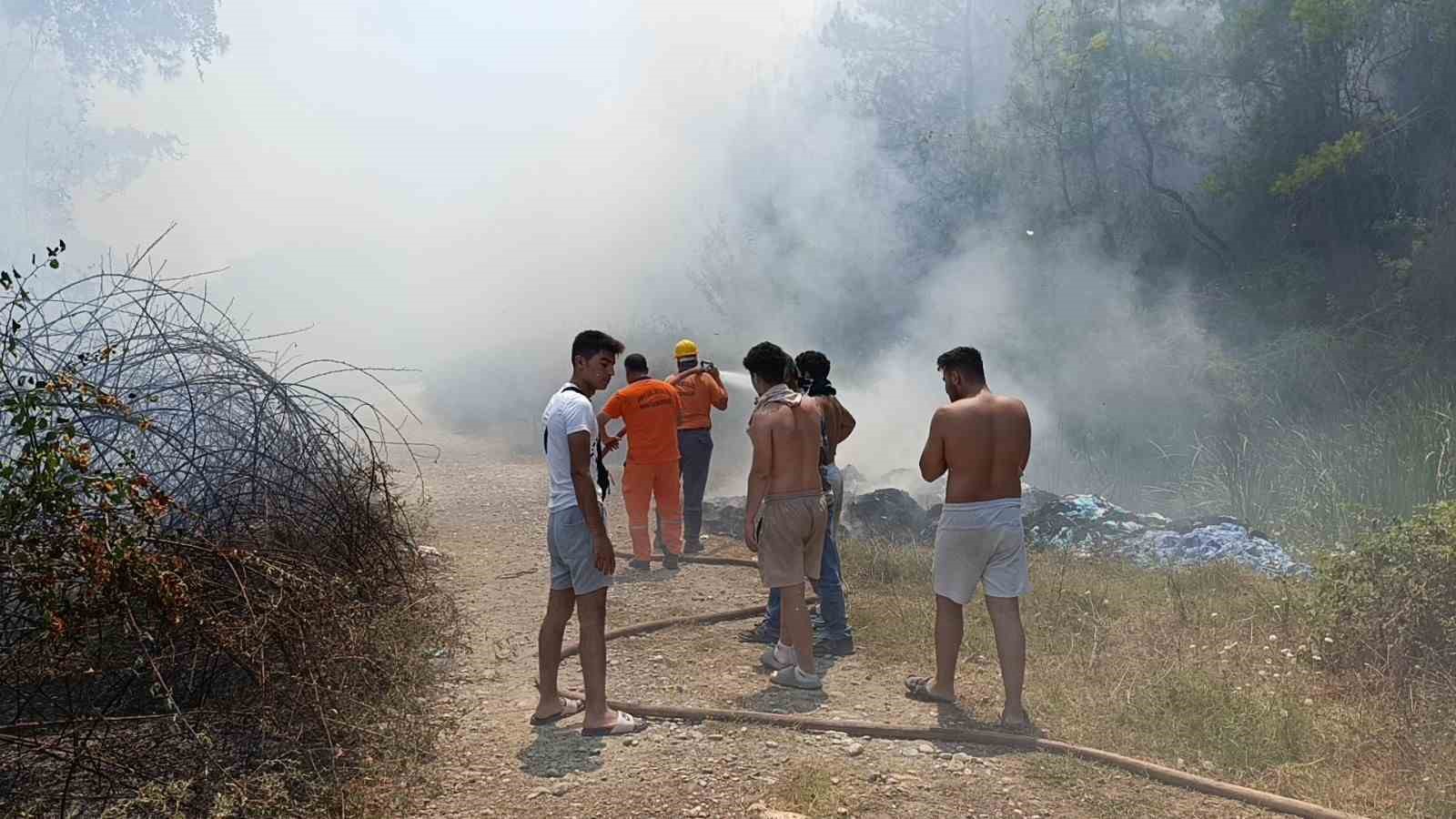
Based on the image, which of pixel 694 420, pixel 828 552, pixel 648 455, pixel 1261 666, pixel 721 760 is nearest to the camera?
pixel 721 760

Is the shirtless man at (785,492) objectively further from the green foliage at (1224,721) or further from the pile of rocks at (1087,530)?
the pile of rocks at (1087,530)

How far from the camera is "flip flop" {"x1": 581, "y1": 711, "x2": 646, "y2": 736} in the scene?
14.1 feet

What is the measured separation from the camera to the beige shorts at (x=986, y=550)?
14.4ft

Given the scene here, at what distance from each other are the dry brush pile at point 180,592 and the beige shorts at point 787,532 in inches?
67.8

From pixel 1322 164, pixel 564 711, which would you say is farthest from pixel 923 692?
pixel 1322 164

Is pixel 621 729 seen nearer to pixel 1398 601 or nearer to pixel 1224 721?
pixel 1224 721

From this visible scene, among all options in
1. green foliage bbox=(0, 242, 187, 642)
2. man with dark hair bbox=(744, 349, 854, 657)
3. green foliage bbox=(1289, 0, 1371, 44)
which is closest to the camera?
green foliage bbox=(0, 242, 187, 642)

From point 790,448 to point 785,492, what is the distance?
209 mm

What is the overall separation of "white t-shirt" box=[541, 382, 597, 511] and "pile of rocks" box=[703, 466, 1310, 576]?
4542 mm

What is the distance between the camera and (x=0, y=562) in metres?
3.19

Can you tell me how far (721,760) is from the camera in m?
4.08

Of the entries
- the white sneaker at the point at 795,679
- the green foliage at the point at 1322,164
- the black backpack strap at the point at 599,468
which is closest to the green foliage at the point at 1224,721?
the white sneaker at the point at 795,679

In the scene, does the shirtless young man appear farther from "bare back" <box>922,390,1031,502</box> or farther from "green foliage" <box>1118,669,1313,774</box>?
"green foliage" <box>1118,669,1313,774</box>

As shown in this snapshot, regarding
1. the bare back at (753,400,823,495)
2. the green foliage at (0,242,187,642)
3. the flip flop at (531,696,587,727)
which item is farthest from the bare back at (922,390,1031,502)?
the green foliage at (0,242,187,642)
